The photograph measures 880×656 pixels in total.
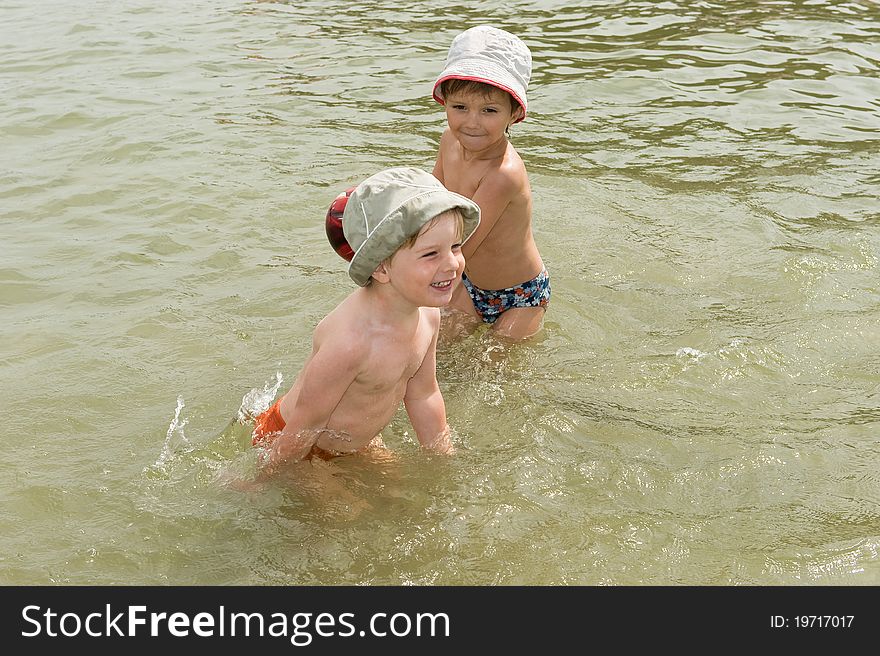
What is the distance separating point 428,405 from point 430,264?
81 centimetres

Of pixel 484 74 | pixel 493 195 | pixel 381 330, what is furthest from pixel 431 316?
pixel 484 74

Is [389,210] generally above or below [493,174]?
above

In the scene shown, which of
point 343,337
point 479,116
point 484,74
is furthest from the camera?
point 479,116

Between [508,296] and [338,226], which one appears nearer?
[338,226]

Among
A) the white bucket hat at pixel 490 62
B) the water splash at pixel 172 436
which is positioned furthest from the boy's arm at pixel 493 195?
the water splash at pixel 172 436

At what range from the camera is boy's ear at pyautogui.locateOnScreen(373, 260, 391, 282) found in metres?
3.55

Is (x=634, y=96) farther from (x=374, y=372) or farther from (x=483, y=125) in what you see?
(x=374, y=372)

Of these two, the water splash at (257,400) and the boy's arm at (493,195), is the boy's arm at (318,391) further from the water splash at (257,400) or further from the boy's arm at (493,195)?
the boy's arm at (493,195)

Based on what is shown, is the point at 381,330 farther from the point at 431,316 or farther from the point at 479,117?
the point at 479,117

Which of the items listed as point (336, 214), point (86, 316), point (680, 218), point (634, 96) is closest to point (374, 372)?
point (336, 214)

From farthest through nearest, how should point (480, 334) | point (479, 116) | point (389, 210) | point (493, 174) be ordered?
point (480, 334) < point (493, 174) < point (479, 116) < point (389, 210)

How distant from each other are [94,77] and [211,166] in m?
2.81

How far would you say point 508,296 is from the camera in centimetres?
524

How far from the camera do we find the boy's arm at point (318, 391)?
11.9 feet
